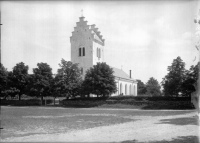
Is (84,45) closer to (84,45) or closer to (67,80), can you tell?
(84,45)

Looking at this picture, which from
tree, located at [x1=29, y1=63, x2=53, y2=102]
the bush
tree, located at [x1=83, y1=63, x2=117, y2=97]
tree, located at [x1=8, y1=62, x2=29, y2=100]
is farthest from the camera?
tree, located at [x1=8, y1=62, x2=29, y2=100]

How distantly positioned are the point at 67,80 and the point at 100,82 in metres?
6.98

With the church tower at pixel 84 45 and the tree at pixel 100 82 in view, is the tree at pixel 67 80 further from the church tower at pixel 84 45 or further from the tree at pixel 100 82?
the church tower at pixel 84 45

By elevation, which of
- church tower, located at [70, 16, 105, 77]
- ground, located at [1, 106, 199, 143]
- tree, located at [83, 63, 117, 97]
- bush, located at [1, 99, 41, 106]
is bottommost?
bush, located at [1, 99, 41, 106]

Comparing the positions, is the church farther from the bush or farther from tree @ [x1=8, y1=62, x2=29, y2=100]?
the bush

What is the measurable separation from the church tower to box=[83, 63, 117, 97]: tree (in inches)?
462

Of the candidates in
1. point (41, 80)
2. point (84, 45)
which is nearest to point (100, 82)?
point (41, 80)

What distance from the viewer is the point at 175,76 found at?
34.8 metres

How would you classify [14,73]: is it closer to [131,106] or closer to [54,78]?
[54,78]

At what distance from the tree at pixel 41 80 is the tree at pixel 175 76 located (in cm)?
2299

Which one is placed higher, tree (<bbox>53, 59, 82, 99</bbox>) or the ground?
tree (<bbox>53, 59, 82, 99</bbox>)

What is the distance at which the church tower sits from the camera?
173 feet

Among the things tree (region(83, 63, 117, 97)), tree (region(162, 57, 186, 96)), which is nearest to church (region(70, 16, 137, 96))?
tree (region(83, 63, 117, 97))

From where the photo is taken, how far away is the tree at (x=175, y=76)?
34031 mm
